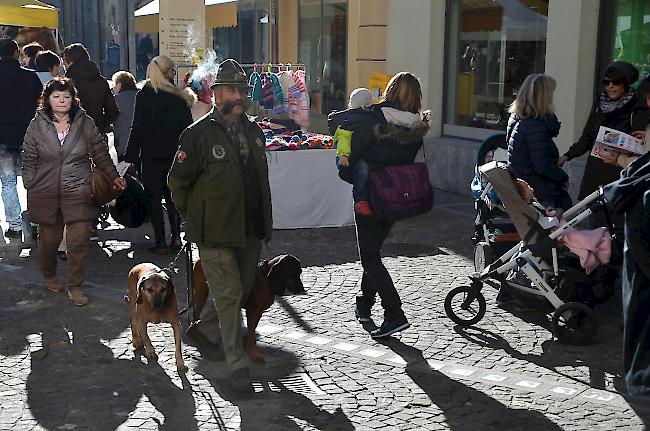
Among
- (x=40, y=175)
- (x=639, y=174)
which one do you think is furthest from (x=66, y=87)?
(x=639, y=174)

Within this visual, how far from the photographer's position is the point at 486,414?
17.2 ft

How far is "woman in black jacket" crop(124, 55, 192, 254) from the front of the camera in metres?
8.87

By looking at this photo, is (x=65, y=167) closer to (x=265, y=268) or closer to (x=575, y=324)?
(x=265, y=268)

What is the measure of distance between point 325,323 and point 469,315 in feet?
3.47

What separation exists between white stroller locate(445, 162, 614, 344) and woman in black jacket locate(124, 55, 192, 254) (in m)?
3.38

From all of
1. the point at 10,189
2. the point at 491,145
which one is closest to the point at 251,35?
the point at 10,189

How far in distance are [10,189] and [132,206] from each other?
171 cm

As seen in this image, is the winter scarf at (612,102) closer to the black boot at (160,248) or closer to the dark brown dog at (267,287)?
the dark brown dog at (267,287)

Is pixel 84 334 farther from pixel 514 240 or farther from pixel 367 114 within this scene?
pixel 514 240

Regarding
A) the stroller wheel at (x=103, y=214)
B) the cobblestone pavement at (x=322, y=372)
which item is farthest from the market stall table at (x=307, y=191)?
the cobblestone pavement at (x=322, y=372)

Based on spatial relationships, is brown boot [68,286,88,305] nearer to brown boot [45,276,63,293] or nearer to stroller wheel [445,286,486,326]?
brown boot [45,276,63,293]

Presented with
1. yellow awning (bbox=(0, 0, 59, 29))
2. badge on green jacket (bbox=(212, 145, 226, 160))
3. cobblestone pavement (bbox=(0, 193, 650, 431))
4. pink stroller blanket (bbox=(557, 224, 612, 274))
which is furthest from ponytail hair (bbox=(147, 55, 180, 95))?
yellow awning (bbox=(0, 0, 59, 29))

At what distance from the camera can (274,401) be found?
542cm

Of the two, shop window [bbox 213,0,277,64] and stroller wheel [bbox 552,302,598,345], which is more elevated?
shop window [bbox 213,0,277,64]
